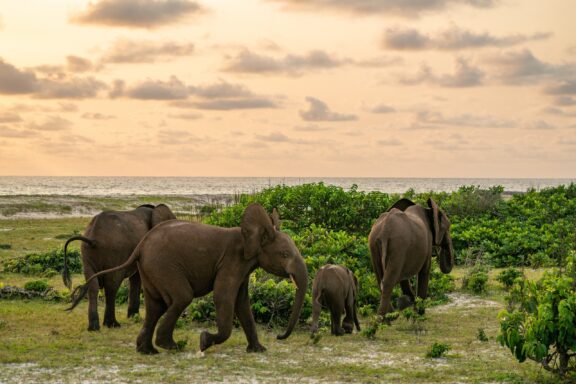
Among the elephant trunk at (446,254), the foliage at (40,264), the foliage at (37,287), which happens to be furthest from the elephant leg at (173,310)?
the foliage at (40,264)

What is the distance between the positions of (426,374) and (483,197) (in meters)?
17.4

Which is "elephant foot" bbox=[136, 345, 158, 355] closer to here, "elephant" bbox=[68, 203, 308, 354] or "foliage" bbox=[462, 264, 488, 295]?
"elephant" bbox=[68, 203, 308, 354]

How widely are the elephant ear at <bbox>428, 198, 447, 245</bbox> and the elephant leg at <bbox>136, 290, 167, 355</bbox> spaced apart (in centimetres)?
528

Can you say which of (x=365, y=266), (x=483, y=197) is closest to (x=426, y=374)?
(x=365, y=266)

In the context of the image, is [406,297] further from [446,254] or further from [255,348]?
[255,348]

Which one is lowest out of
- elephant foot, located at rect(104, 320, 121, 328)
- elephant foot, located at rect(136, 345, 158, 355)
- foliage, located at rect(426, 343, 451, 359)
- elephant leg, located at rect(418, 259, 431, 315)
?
elephant foot, located at rect(104, 320, 121, 328)

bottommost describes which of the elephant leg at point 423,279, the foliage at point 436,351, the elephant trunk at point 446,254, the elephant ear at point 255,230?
the foliage at point 436,351

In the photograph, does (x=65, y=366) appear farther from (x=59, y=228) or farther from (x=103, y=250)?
(x=59, y=228)

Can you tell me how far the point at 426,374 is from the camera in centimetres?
858

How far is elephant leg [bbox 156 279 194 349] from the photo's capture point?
30.7ft

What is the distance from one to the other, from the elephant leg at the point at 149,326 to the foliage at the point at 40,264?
9.67m

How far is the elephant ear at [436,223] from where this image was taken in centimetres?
1255

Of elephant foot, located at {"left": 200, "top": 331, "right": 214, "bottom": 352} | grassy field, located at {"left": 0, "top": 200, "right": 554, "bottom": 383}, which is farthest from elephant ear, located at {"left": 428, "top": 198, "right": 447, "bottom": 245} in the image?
elephant foot, located at {"left": 200, "top": 331, "right": 214, "bottom": 352}

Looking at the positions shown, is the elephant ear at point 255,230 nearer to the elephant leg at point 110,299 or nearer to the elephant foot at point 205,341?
the elephant foot at point 205,341
